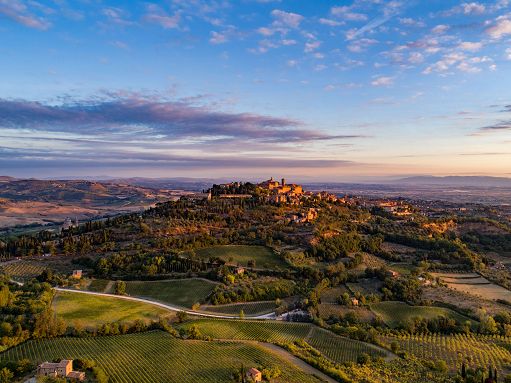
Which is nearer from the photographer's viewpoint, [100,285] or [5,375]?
[5,375]

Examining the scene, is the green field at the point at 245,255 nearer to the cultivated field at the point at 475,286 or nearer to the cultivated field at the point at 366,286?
the cultivated field at the point at 366,286

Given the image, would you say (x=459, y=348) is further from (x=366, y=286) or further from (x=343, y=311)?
(x=366, y=286)

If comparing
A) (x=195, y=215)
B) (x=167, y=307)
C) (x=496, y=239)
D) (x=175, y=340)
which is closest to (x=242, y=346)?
(x=175, y=340)

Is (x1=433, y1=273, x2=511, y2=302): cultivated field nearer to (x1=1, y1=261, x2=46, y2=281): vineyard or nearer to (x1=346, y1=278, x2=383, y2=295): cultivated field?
(x1=346, y1=278, x2=383, y2=295): cultivated field

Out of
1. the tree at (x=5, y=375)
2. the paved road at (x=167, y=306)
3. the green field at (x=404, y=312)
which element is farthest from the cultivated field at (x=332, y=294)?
the tree at (x=5, y=375)

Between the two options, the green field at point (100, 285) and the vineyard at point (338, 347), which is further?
the green field at point (100, 285)

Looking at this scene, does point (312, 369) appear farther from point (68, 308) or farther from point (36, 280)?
point (36, 280)

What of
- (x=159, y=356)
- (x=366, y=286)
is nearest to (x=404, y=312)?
(x=366, y=286)
